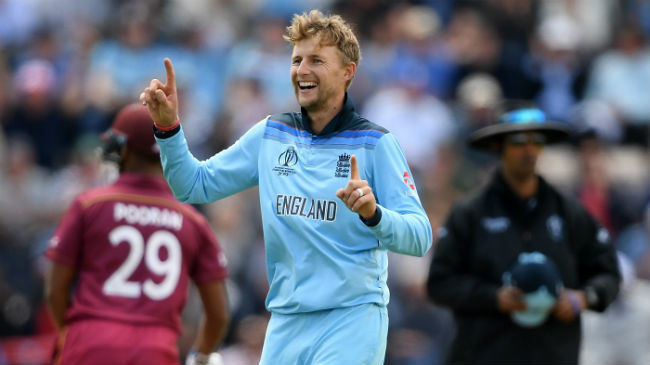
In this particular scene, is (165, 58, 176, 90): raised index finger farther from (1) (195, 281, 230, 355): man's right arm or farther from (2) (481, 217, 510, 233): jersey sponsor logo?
(2) (481, 217, 510, 233): jersey sponsor logo

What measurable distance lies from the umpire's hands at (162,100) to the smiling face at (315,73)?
624 mm

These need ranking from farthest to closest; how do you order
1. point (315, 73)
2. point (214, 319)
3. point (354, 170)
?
point (214, 319) < point (315, 73) < point (354, 170)

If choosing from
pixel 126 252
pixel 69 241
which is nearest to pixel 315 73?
pixel 126 252

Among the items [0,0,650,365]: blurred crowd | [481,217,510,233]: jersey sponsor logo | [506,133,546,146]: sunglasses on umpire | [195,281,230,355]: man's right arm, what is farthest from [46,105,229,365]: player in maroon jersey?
[0,0,650,365]: blurred crowd

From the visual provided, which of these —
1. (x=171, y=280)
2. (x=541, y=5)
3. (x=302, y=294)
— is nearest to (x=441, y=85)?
(x=541, y=5)

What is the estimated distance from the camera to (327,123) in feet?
18.4

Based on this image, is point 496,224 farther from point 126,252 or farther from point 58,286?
point 58,286

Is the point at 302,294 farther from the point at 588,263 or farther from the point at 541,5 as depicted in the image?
the point at 541,5

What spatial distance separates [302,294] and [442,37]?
10.8m

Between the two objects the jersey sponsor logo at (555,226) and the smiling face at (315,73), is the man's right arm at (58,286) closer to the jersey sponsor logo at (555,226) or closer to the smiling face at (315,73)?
the smiling face at (315,73)

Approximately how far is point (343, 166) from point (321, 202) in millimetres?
211

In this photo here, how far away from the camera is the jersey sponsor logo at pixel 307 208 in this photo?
5.35 metres

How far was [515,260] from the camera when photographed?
7.21 m

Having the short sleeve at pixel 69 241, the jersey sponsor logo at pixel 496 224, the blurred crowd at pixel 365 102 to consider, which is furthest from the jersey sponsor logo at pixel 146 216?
the blurred crowd at pixel 365 102
